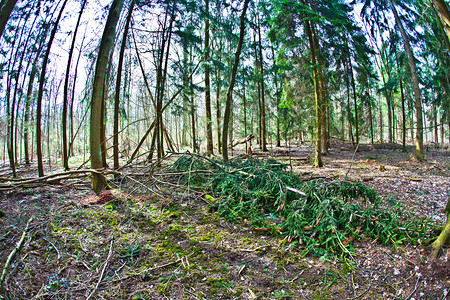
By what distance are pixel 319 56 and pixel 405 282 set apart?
9.71 m

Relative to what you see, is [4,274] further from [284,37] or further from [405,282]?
[284,37]

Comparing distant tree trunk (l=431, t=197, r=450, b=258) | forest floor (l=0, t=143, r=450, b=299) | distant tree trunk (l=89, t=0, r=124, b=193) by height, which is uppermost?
distant tree trunk (l=89, t=0, r=124, b=193)

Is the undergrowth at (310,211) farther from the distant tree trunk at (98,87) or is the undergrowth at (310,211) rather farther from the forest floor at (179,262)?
the distant tree trunk at (98,87)

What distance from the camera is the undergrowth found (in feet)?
9.48

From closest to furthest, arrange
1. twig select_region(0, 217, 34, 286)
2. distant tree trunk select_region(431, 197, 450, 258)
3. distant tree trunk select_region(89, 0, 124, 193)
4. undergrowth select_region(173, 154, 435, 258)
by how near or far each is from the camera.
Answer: twig select_region(0, 217, 34, 286)
distant tree trunk select_region(431, 197, 450, 258)
undergrowth select_region(173, 154, 435, 258)
distant tree trunk select_region(89, 0, 124, 193)

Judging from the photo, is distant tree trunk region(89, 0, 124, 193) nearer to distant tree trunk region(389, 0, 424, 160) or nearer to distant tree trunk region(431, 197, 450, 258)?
distant tree trunk region(431, 197, 450, 258)

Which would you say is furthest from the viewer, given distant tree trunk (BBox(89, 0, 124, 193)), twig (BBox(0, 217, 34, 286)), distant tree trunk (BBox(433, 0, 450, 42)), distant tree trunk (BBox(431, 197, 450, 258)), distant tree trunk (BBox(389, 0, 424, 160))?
distant tree trunk (BBox(389, 0, 424, 160))

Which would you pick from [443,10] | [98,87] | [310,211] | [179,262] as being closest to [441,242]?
[310,211]

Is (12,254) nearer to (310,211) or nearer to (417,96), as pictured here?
(310,211)

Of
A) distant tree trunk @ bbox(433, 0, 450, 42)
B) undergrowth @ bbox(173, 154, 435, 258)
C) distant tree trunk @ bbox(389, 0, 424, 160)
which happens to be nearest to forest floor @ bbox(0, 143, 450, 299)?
undergrowth @ bbox(173, 154, 435, 258)

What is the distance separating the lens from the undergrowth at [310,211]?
2.89 m

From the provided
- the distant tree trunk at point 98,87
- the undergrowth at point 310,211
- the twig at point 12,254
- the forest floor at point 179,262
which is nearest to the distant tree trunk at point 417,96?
the forest floor at point 179,262

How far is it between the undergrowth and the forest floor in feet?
0.55

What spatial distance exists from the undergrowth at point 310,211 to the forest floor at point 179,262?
6.6 inches
